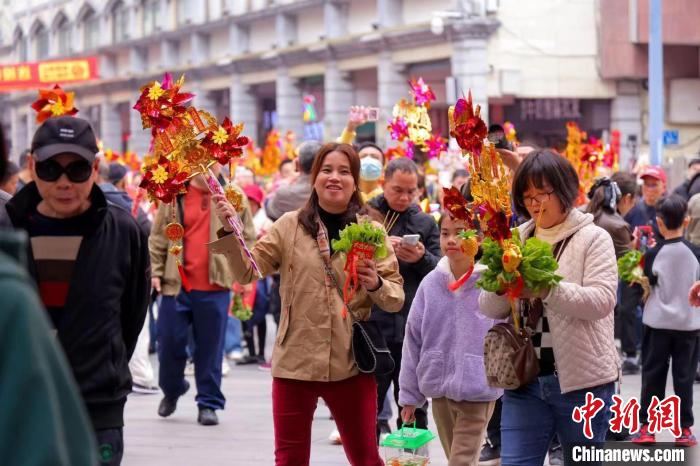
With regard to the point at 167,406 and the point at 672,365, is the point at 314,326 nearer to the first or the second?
the point at 672,365

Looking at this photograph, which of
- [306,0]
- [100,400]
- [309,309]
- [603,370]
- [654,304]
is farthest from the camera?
[306,0]

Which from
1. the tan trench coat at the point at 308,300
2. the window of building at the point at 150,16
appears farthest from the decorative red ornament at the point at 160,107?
the window of building at the point at 150,16

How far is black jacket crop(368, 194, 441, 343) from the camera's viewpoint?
8242mm

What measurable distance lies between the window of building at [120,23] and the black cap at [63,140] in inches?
1873

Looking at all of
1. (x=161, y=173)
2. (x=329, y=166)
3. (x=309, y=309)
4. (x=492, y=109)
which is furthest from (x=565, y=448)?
(x=492, y=109)

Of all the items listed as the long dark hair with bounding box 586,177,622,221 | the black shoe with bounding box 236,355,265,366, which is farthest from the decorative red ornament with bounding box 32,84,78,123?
the black shoe with bounding box 236,355,265,366

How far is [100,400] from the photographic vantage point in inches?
198

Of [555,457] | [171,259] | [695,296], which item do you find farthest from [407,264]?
[171,259]

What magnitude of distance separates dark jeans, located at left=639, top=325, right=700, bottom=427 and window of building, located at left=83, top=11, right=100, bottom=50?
47526 mm

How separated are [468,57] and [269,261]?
2486 centimetres

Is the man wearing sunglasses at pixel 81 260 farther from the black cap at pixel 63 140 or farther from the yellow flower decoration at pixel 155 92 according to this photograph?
the yellow flower decoration at pixel 155 92

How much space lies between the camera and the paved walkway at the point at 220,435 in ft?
29.2

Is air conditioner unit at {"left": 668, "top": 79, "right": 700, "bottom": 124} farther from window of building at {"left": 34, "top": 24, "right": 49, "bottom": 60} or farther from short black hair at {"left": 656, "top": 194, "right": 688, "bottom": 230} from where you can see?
window of building at {"left": 34, "top": 24, "right": 49, "bottom": 60}

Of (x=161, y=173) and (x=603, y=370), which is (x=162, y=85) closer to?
(x=161, y=173)
